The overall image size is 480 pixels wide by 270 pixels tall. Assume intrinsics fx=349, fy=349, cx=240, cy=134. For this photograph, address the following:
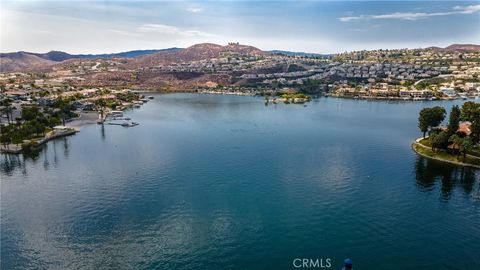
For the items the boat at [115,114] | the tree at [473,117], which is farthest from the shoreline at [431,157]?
the boat at [115,114]

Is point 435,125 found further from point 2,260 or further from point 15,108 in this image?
point 15,108

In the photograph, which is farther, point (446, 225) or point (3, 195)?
point (3, 195)

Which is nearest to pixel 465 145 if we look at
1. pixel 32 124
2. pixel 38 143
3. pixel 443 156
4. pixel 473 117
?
pixel 443 156

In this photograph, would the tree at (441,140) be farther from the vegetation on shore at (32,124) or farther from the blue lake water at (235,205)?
the vegetation on shore at (32,124)

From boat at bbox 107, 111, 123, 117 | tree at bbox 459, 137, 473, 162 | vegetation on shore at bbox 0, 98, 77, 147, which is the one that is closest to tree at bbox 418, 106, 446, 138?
tree at bbox 459, 137, 473, 162

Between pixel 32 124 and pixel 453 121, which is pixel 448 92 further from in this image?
pixel 32 124

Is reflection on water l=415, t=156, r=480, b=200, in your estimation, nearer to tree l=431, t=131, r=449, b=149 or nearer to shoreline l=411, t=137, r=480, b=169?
shoreline l=411, t=137, r=480, b=169

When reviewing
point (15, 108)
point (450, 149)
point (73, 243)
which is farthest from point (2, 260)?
point (15, 108)
